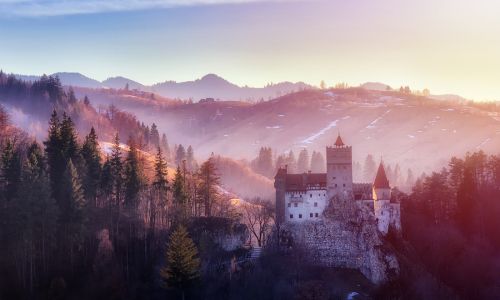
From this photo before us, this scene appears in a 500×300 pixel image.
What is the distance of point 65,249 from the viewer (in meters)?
70.1

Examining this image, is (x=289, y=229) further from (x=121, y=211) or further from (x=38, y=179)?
(x=38, y=179)

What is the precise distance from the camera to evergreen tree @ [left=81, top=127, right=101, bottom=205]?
76750 millimetres

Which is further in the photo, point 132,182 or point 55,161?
point 132,182

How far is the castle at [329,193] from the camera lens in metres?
77.6

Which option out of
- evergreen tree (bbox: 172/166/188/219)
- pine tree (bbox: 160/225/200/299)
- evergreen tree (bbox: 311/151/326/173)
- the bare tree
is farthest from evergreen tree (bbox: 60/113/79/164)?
evergreen tree (bbox: 311/151/326/173)

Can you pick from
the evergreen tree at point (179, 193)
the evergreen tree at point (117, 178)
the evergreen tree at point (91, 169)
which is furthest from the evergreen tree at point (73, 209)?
the evergreen tree at point (179, 193)

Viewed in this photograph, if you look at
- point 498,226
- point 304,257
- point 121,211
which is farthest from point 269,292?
point 498,226

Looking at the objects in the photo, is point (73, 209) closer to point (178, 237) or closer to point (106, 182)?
point (106, 182)

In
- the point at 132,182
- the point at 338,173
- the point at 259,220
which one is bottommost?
the point at 259,220

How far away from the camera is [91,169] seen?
258ft

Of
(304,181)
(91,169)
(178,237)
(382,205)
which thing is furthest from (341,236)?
(91,169)

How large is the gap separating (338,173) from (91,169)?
30.8 metres

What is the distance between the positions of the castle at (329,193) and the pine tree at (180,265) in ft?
55.3

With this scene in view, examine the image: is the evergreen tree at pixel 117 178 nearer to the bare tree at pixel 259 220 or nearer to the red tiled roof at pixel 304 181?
the bare tree at pixel 259 220
